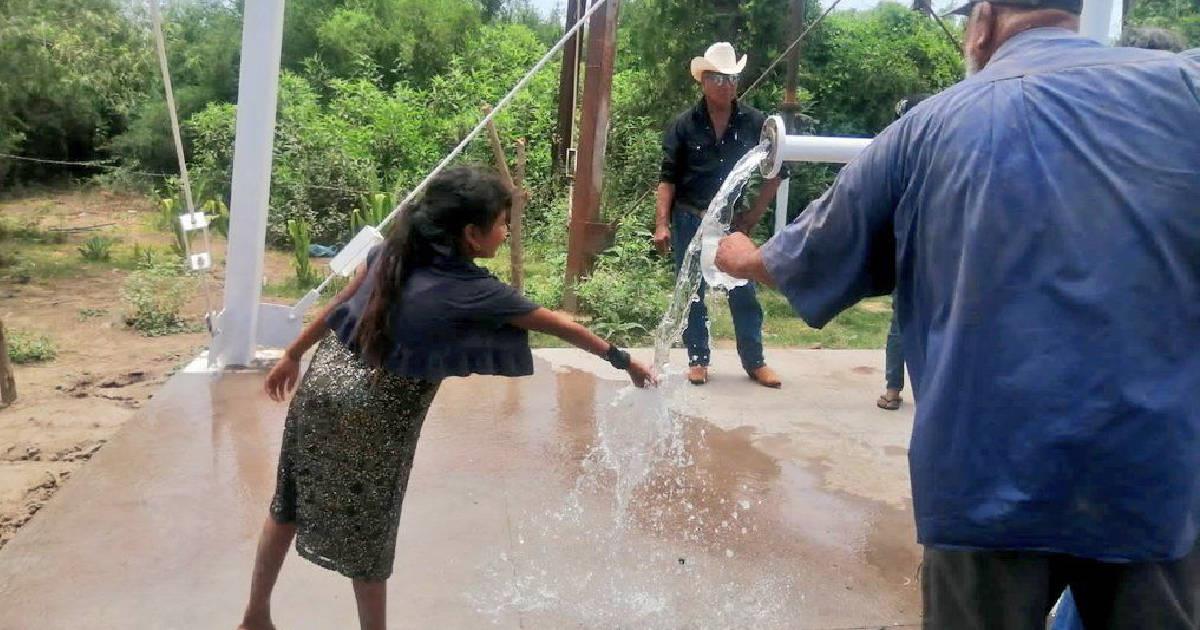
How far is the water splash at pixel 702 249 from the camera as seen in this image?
9.00 feet

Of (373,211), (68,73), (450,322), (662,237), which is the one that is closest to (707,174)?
(662,237)

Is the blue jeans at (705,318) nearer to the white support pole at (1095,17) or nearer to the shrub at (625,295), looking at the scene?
the shrub at (625,295)

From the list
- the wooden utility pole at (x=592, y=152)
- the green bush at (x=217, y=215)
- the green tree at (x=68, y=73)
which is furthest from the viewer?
the green bush at (x=217, y=215)

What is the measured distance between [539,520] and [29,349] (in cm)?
457

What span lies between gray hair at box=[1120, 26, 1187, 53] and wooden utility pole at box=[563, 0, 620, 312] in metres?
4.39

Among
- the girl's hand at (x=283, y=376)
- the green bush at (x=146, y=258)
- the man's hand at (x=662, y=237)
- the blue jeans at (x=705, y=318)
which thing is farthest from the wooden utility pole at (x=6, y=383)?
the green bush at (x=146, y=258)

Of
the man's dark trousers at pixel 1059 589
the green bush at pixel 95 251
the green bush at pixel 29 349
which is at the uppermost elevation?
the man's dark trousers at pixel 1059 589

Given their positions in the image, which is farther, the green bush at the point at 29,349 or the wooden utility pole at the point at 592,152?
the wooden utility pole at the point at 592,152

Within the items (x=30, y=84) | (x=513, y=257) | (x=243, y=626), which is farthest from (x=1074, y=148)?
(x=30, y=84)

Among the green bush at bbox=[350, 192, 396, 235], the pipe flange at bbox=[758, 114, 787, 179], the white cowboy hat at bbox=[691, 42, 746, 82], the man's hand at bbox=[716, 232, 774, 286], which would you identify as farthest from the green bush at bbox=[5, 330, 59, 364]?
the man's hand at bbox=[716, 232, 774, 286]

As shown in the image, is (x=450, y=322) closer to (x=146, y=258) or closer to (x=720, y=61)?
(x=720, y=61)

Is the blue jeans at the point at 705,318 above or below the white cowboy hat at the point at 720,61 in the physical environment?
below

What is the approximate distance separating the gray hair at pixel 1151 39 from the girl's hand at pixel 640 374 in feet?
4.94

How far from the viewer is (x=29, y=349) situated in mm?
6551
